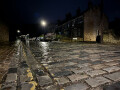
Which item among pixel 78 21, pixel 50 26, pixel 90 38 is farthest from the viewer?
pixel 50 26

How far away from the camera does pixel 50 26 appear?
52.4m

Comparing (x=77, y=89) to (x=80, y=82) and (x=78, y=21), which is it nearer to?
(x=80, y=82)

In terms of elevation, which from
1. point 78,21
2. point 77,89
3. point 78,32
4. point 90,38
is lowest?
point 77,89

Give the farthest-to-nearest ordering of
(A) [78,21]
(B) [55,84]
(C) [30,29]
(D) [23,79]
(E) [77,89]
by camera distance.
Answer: (C) [30,29]
(A) [78,21]
(D) [23,79]
(B) [55,84]
(E) [77,89]

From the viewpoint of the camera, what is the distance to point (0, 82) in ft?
7.59

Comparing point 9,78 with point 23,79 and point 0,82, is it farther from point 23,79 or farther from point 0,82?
point 23,79

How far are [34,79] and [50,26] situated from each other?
2031 inches

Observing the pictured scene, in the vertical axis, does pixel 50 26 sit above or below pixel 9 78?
above

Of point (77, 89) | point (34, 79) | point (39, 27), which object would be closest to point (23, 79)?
point (34, 79)

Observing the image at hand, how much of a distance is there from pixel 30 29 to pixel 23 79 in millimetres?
65056

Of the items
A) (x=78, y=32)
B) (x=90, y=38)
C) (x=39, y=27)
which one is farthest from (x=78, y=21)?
(x=39, y=27)

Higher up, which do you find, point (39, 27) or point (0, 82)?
point (39, 27)

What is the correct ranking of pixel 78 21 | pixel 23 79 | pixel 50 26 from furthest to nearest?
pixel 50 26, pixel 78 21, pixel 23 79

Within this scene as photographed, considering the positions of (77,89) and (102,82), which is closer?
(77,89)
